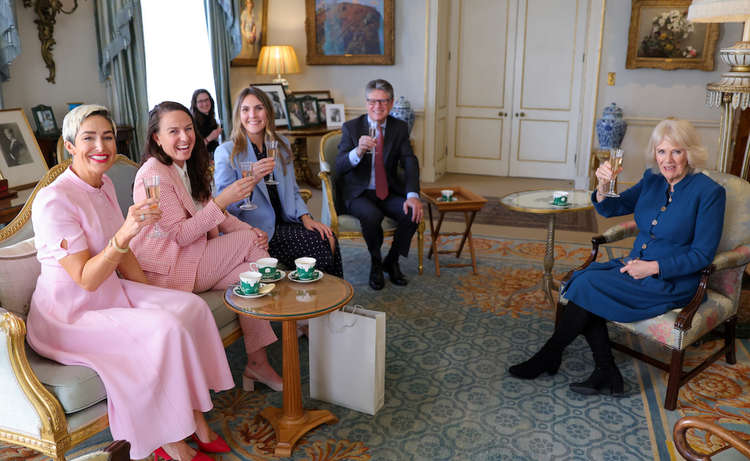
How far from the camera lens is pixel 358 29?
742cm

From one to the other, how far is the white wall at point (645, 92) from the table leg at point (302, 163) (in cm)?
345

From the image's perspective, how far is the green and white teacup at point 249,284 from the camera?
8.18 feet

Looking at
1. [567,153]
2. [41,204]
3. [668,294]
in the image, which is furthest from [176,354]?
[567,153]

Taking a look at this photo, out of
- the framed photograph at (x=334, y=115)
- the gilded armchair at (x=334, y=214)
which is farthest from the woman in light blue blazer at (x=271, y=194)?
the framed photograph at (x=334, y=115)

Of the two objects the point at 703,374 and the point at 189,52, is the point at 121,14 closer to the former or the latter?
the point at 189,52

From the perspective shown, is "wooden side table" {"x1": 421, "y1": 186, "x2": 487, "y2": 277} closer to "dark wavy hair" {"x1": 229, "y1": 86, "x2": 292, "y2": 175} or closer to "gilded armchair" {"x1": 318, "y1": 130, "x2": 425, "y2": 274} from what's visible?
"gilded armchair" {"x1": 318, "y1": 130, "x2": 425, "y2": 274}

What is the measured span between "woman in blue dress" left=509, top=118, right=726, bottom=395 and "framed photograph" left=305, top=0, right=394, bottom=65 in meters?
4.94

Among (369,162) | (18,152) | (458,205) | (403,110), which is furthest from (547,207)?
(403,110)

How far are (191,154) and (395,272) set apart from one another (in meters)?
1.83

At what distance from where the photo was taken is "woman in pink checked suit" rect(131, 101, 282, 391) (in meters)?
2.75

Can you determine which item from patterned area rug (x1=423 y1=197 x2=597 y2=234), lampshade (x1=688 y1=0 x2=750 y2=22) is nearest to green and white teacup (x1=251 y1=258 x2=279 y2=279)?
lampshade (x1=688 y1=0 x2=750 y2=22)

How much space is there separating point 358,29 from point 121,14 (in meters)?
3.09

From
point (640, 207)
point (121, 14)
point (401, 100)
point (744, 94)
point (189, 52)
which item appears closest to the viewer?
point (640, 207)

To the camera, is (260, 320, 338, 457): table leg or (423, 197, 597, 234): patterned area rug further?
(423, 197, 597, 234): patterned area rug
